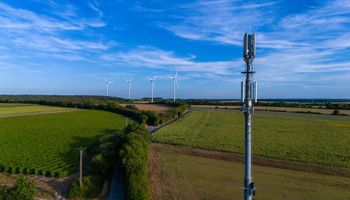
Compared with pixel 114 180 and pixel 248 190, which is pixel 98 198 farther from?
pixel 248 190

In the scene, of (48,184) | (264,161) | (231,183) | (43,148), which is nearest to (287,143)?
(264,161)

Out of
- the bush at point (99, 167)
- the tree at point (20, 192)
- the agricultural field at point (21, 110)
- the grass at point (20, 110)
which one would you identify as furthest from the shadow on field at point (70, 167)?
the grass at point (20, 110)

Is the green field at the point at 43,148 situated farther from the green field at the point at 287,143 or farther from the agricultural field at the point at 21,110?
the agricultural field at the point at 21,110

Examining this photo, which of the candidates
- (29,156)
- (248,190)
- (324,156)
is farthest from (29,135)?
(248,190)

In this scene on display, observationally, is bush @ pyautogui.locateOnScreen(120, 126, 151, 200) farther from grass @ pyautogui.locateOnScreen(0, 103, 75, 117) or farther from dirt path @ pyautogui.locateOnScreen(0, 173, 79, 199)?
grass @ pyautogui.locateOnScreen(0, 103, 75, 117)

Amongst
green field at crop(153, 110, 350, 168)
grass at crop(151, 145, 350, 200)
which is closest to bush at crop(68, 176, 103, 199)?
grass at crop(151, 145, 350, 200)
